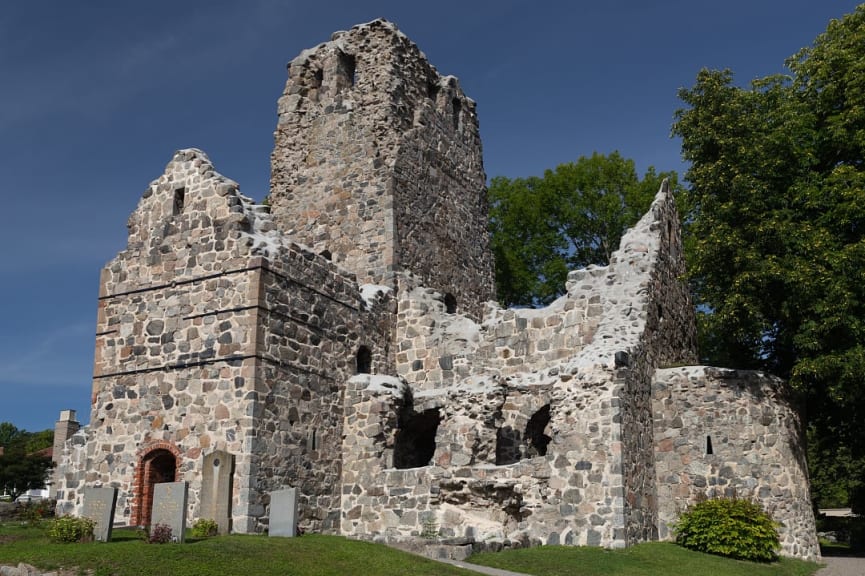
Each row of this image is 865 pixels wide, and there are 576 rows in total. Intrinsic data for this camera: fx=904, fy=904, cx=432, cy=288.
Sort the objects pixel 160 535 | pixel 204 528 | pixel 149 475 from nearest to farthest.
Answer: pixel 160 535 → pixel 204 528 → pixel 149 475

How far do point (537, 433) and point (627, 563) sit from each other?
5.72m

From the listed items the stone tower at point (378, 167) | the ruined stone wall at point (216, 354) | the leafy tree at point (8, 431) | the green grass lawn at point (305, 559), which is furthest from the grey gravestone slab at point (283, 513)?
the leafy tree at point (8, 431)

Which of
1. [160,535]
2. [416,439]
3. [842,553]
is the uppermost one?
[416,439]

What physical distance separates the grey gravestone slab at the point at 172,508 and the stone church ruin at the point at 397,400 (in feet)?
7.32

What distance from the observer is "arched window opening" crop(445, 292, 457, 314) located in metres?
27.3

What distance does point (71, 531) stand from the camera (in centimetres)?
1494

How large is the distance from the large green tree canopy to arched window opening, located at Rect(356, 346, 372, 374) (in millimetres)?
8430

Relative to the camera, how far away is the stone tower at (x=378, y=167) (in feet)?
83.0

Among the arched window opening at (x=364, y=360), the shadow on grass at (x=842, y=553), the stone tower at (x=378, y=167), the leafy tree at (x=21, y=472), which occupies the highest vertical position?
the stone tower at (x=378, y=167)

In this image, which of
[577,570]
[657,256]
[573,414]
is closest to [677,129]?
[657,256]

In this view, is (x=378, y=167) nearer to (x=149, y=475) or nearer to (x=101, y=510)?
(x=149, y=475)

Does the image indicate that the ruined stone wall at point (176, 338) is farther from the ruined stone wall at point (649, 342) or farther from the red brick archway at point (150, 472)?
the ruined stone wall at point (649, 342)

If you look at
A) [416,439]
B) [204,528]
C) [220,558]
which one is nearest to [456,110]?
[416,439]

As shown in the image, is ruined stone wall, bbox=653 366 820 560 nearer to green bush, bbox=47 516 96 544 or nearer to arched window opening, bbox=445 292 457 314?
arched window opening, bbox=445 292 457 314
